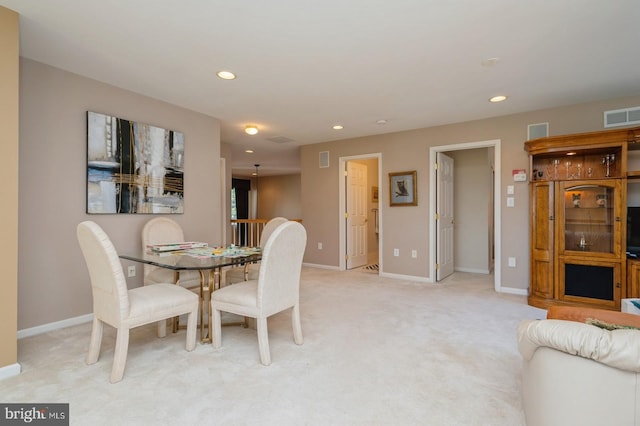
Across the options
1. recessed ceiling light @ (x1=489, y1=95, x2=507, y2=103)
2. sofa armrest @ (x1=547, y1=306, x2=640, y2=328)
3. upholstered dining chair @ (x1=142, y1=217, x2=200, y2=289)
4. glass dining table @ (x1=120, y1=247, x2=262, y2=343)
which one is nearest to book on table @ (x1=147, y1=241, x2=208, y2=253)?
glass dining table @ (x1=120, y1=247, x2=262, y2=343)

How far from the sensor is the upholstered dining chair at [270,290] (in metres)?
2.20

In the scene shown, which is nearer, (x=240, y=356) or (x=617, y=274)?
(x=240, y=356)

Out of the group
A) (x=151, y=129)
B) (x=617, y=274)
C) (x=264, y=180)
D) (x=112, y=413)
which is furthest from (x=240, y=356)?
(x=264, y=180)

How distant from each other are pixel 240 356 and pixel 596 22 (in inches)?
136

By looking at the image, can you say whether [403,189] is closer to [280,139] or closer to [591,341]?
[280,139]

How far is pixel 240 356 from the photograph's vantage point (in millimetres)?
2332

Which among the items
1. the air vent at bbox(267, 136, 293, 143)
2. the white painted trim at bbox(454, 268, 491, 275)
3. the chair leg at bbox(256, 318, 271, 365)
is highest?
the air vent at bbox(267, 136, 293, 143)

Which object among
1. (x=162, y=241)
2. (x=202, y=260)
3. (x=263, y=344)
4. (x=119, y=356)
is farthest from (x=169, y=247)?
(x=263, y=344)

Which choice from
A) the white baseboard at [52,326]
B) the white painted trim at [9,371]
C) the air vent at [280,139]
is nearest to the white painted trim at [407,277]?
the air vent at [280,139]

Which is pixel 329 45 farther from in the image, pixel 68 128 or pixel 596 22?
pixel 68 128

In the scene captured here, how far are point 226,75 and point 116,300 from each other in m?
2.17

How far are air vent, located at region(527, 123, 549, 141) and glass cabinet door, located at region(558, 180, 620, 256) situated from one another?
33.4 inches

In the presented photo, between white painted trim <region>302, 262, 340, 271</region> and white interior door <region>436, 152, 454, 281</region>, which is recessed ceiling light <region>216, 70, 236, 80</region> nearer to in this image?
white interior door <region>436, 152, 454, 281</region>

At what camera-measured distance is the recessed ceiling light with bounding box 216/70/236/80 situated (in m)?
2.96
